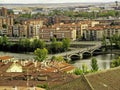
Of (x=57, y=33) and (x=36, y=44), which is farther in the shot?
(x=57, y=33)

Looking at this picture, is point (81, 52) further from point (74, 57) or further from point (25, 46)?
point (25, 46)

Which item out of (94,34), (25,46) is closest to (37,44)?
(25,46)

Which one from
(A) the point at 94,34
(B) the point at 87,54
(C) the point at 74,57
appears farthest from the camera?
(A) the point at 94,34

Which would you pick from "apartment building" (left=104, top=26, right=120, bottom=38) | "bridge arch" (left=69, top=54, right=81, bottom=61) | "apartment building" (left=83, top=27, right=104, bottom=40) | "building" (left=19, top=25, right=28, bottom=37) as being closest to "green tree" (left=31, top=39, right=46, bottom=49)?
"bridge arch" (left=69, top=54, right=81, bottom=61)

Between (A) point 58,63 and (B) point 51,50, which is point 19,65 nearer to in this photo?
(A) point 58,63

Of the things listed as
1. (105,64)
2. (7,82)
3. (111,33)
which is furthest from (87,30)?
(7,82)

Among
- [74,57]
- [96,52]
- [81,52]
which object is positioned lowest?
[96,52]

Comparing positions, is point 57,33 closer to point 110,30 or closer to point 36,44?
point 110,30

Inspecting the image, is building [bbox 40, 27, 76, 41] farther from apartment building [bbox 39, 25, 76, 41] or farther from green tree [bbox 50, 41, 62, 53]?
green tree [bbox 50, 41, 62, 53]

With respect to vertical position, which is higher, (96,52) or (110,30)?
(110,30)

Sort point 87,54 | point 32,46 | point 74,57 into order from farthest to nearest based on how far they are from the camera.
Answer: point 32,46 < point 87,54 < point 74,57

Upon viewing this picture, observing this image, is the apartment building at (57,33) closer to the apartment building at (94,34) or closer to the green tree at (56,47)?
the apartment building at (94,34)

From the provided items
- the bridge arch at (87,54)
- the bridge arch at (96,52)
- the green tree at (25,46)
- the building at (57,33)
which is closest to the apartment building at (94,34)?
the building at (57,33)

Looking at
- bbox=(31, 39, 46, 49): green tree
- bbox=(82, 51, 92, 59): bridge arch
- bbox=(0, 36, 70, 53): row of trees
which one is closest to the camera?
bbox=(82, 51, 92, 59): bridge arch
